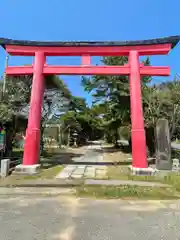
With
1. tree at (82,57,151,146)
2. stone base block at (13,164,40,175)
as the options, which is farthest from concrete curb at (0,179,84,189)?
tree at (82,57,151,146)

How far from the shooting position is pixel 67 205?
13.7 feet

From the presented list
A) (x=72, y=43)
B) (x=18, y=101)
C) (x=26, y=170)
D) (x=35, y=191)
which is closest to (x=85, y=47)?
(x=72, y=43)

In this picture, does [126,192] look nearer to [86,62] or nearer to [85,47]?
[86,62]

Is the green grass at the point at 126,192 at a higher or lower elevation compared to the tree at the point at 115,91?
lower

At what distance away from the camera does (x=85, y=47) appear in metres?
8.58

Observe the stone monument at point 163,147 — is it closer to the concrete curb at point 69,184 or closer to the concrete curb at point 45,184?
the concrete curb at point 69,184

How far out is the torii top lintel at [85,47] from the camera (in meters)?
8.41

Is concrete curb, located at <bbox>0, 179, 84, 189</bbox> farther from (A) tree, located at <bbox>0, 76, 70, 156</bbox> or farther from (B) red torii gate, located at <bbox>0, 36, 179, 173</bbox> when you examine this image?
(A) tree, located at <bbox>0, 76, 70, 156</bbox>

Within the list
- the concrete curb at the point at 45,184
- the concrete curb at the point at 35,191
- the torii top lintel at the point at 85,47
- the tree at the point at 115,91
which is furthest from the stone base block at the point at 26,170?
the tree at the point at 115,91

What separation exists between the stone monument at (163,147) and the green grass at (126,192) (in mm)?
2445

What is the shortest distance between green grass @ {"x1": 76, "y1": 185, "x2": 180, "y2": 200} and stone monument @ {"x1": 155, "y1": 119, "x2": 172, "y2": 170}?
244 centimetres

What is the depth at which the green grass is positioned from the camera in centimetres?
488

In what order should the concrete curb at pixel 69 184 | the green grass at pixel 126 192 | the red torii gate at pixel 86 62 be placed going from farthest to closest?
the red torii gate at pixel 86 62, the concrete curb at pixel 69 184, the green grass at pixel 126 192

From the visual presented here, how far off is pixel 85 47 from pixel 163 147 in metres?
6.28
